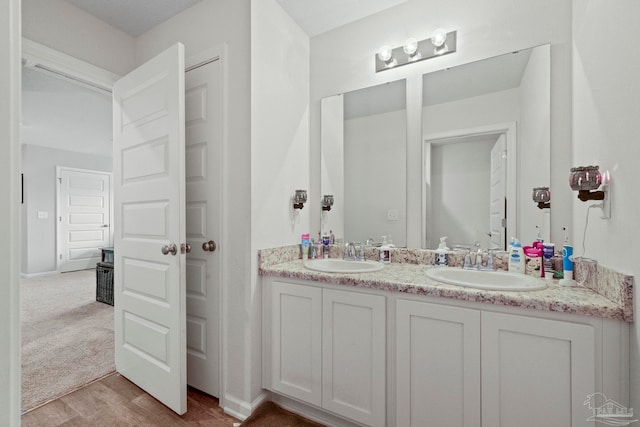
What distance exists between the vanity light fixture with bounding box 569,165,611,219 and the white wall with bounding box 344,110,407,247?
2.95ft

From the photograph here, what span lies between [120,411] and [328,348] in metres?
1.30

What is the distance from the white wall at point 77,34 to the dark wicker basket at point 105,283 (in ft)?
8.53

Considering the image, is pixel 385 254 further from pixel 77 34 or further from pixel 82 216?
pixel 82 216

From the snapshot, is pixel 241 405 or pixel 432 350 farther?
pixel 241 405

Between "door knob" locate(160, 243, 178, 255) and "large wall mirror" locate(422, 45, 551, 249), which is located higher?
"large wall mirror" locate(422, 45, 551, 249)

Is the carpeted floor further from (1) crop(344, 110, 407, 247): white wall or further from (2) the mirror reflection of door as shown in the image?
(2) the mirror reflection of door

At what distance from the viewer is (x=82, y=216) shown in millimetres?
6035

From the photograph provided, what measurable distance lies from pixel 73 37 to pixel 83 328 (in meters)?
2.61

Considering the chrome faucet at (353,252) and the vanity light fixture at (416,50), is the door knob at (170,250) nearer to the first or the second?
the chrome faucet at (353,252)

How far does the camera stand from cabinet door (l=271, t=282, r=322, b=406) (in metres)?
1.60

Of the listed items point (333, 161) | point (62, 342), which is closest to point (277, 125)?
point (333, 161)

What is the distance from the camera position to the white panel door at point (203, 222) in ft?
6.14

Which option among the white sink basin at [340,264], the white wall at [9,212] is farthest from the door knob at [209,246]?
the white wall at [9,212]

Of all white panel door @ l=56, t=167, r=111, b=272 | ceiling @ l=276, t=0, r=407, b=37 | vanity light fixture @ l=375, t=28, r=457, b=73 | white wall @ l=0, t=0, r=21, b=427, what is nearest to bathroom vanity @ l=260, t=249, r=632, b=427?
white wall @ l=0, t=0, r=21, b=427
